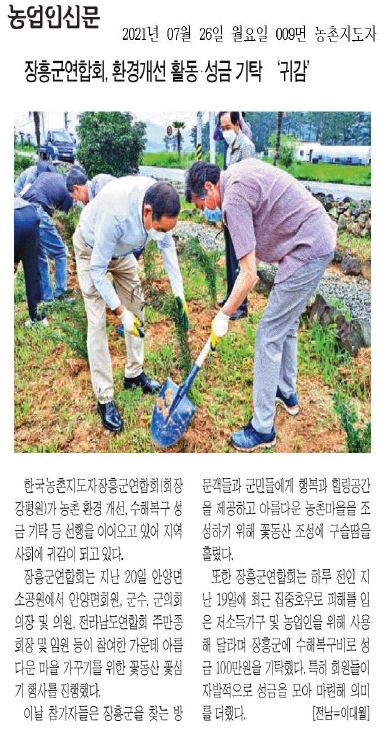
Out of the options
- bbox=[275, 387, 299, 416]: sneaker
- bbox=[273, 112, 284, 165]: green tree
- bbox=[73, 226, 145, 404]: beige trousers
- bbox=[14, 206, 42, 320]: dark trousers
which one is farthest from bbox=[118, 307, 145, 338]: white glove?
bbox=[273, 112, 284, 165]: green tree

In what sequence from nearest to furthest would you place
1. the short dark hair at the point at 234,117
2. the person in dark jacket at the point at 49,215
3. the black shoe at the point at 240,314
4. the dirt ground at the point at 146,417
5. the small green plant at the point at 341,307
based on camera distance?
the dirt ground at the point at 146,417 → the short dark hair at the point at 234,117 → the small green plant at the point at 341,307 → the black shoe at the point at 240,314 → the person in dark jacket at the point at 49,215

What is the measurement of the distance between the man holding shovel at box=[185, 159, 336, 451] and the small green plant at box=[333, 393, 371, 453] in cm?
34

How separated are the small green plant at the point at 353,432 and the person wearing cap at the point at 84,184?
201cm

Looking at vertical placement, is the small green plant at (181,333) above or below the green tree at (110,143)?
below

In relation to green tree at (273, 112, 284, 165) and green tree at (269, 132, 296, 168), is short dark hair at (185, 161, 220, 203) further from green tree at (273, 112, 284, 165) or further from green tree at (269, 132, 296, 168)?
green tree at (269, 132, 296, 168)

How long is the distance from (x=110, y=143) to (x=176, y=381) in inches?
62.0

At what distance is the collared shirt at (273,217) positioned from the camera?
2307 mm

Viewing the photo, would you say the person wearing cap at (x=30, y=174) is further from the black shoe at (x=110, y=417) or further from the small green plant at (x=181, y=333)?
the black shoe at (x=110, y=417)

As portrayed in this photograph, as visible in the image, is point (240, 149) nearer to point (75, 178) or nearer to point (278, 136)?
point (278, 136)

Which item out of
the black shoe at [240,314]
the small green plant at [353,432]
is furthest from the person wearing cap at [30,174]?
the small green plant at [353,432]

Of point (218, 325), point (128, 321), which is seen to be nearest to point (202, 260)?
point (128, 321)
